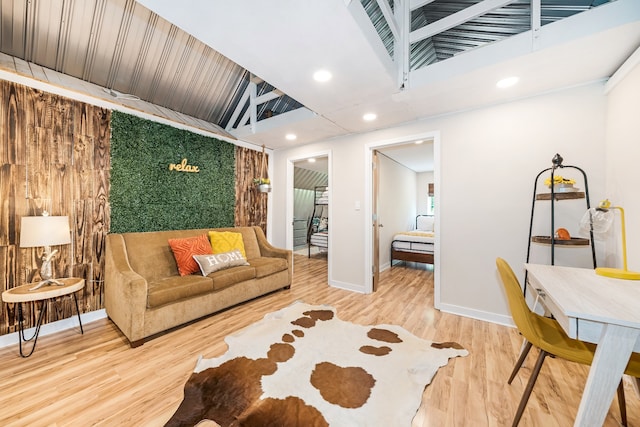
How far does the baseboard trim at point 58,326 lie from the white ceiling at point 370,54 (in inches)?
114

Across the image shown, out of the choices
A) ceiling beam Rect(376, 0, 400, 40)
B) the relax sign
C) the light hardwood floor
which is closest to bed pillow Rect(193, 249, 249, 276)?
the light hardwood floor

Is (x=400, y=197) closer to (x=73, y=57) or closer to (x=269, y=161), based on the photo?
(x=269, y=161)

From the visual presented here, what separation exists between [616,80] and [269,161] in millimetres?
4302

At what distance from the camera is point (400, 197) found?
6.02 meters

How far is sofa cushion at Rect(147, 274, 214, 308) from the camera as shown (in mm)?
2201

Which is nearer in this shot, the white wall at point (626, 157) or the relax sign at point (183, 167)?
the white wall at point (626, 157)

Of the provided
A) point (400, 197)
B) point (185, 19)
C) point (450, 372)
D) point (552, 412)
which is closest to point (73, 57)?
point (185, 19)

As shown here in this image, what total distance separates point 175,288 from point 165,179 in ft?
4.97

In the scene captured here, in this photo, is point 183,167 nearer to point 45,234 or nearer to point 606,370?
point 45,234

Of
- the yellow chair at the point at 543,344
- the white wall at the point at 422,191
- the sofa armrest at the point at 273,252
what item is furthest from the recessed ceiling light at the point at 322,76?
the white wall at the point at 422,191

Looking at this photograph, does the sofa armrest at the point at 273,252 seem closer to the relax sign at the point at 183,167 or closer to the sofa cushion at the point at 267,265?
the sofa cushion at the point at 267,265

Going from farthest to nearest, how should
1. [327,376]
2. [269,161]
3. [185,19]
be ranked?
[269,161] → [327,376] → [185,19]

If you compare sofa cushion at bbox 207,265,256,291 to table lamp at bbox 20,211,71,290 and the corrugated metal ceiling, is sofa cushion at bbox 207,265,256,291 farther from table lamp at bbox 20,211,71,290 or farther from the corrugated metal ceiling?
the corrugated metal ceiling

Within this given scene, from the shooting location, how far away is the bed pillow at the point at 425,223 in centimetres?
647
